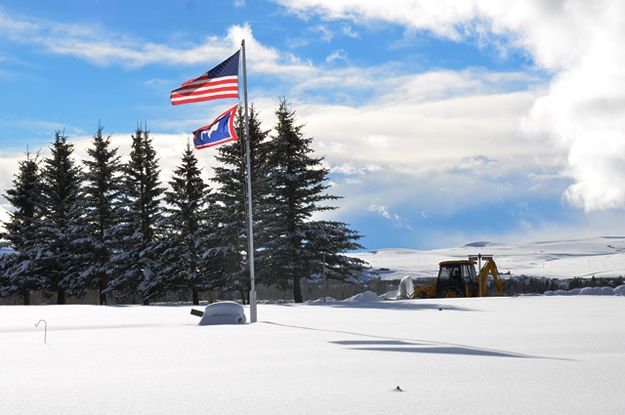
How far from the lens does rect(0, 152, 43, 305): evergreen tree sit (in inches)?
2004

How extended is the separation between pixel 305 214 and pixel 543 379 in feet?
115

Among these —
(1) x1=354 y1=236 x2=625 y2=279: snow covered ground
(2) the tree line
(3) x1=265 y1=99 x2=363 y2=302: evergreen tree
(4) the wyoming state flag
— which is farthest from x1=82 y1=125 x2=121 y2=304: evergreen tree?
(1) x1=354 y1=236 x2=625 y2=279: snow covered ground

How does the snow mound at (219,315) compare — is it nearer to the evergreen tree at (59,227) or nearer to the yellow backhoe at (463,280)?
the yellow backhoe at (463,280)

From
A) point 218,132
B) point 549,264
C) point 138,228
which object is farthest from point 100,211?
point 549,264

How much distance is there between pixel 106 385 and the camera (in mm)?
7980

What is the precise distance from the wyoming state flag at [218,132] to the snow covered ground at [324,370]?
6.50 metres

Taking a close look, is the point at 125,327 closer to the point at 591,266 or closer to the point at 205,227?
the point at 205,227

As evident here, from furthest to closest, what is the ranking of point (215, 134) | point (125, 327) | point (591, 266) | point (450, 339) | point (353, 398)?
point (591, 266) < point (215, 134) < point (125, 327) < point (450, 339) < point (353, 398)

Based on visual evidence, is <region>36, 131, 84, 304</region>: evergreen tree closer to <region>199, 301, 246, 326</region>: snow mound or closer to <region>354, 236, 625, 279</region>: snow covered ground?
<region>199, 301, 246, 326</region>: snow mound

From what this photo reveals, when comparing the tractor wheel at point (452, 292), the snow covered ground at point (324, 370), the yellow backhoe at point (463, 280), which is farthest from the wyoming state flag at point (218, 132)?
the tractor wheel at point (452, 292)

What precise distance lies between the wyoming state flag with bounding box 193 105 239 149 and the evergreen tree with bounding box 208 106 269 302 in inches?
835

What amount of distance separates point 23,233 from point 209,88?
38.8m

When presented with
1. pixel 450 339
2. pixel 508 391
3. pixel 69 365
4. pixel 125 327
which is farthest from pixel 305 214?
pixel 508 391

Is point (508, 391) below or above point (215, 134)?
below
